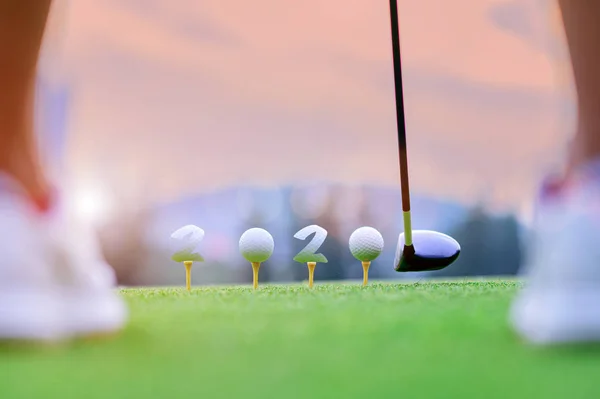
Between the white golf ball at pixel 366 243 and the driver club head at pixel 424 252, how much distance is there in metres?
0.09

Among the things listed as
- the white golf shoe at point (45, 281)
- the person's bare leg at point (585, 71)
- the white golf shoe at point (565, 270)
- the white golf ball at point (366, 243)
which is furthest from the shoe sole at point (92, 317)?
the white golf ball at point (366, 243)

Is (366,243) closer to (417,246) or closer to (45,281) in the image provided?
(417,246)

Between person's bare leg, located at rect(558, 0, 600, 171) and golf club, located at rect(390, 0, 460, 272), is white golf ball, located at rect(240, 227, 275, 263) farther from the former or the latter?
person's bare leg, located at rect(558, 0, 600, 171)

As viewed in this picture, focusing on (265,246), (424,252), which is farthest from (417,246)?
(265,246)

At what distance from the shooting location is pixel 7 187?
985 mm

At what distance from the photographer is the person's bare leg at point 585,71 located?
38.8 inches

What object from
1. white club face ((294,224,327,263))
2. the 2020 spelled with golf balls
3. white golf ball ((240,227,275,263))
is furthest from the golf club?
white golf ball ((240,227,275,263))

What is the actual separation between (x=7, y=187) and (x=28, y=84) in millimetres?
201

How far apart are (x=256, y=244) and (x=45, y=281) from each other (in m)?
1.35

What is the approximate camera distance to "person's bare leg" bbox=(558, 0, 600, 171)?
985 millimetres

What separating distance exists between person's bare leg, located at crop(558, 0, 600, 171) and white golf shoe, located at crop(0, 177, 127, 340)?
2.85 feet

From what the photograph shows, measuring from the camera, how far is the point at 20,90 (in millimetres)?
1034

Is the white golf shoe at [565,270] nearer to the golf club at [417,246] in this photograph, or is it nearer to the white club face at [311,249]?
the golf club at [417,246]

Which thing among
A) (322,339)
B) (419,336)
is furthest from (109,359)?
(419,336)
